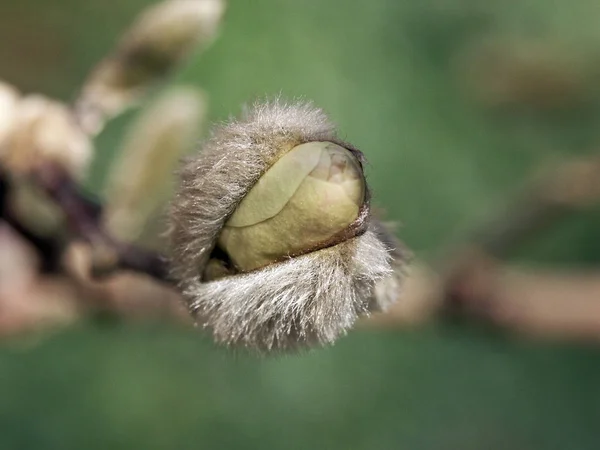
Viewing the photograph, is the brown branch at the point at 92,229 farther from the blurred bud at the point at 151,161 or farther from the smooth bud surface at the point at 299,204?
the smooth bud surface at the point at 299,204

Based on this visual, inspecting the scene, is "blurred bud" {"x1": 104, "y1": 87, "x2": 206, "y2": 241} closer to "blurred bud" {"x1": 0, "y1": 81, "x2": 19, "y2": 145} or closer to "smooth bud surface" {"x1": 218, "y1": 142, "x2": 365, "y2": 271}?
"blurred bud" {"x1": 0, "y1": 81, "x2": 19, "y2": 145}

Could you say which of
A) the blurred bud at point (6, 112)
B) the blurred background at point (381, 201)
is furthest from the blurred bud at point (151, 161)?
the blurred background at point (381, 201)

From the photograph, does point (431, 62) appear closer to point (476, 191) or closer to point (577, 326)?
point (476, 191)

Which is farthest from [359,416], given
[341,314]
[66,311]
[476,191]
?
[341,314]

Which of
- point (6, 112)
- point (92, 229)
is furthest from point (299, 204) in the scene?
point (6, 112)

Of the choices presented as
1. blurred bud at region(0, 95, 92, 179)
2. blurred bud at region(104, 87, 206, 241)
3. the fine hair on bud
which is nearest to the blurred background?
blurred bud at region(104, 87, 206, 241)

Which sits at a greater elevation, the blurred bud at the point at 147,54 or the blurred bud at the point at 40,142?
the blurred bud at the point at 147,54
